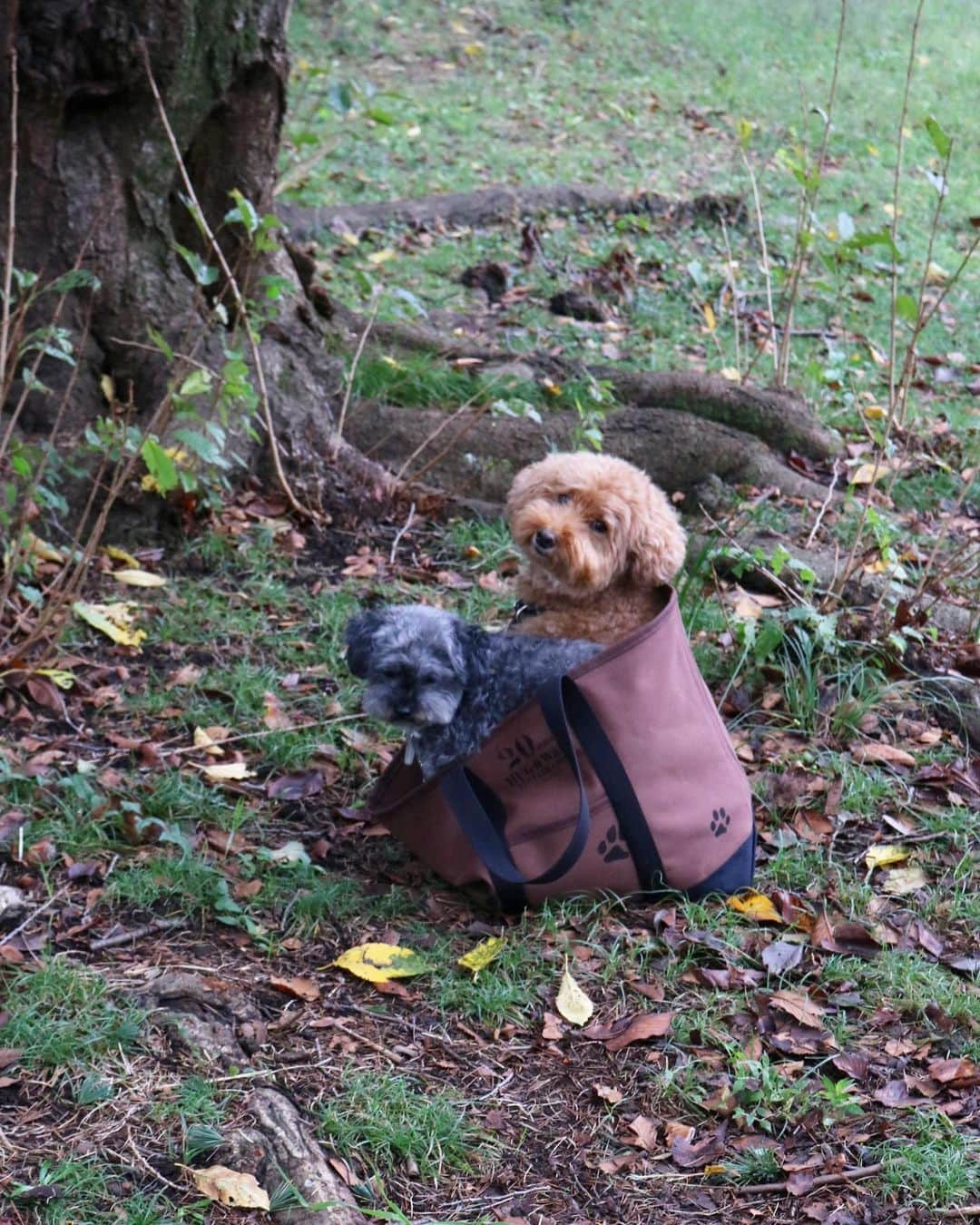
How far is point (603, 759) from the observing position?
3365mm

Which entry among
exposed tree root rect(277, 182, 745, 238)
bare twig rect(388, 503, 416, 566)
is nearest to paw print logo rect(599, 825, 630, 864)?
bare twig rect(388, 503, 416, 566)

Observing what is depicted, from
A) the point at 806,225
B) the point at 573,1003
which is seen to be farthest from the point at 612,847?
the point at 806,225

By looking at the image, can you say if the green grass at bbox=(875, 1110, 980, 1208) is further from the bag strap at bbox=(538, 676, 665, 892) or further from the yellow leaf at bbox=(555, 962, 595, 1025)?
the bag strap at bbox=(538, 676, 665, 892)

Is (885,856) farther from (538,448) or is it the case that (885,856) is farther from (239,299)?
(239,299)

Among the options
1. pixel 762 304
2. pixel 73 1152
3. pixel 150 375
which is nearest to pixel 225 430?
pixel 150 375

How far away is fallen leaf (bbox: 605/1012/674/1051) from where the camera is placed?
3.11 meters

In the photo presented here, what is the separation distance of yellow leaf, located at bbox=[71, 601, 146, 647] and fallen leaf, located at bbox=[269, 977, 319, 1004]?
1.78 m

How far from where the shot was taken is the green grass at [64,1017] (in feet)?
9.21

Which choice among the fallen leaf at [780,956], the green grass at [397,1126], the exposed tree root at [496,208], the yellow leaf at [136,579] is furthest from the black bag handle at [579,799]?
the exposed tree root at [496,208]

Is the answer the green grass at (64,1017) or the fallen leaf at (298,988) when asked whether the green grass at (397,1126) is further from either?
the green grass at (64,1017)

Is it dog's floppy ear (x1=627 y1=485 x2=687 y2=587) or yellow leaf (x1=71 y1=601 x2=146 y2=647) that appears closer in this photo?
dog's floppy ear (x1=627 y1=485 x2=687 y2=587)

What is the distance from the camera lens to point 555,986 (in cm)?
328

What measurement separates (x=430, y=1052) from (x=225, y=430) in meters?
3.01

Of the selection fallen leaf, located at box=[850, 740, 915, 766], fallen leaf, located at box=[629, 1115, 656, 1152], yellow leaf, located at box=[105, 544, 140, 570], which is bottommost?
fallen leaf, located at box=[629, 1115, 656, 1152]
